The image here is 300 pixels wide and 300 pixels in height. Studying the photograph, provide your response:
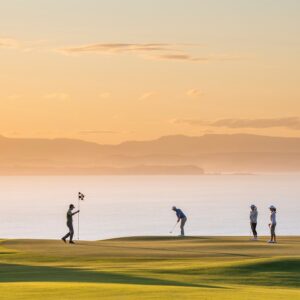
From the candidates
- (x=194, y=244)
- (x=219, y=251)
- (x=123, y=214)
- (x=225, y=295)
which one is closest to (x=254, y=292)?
(x=225, y=295)

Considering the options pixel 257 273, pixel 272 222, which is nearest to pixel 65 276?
pixel 257 273

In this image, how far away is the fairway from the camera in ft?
116

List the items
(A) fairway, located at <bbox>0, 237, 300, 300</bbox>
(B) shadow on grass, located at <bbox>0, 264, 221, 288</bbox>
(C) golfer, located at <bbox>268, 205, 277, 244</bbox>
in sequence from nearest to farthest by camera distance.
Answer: (A) fairway, located at <bbox>0, 237, 300, 300</bbox>, (B) shadow on grass, located at <bbox>0, 264, 221, 288</bbox>, (C) golfer, located at <bbox>268, 205, 277, 244</bbox>

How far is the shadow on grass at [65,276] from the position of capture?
136ft

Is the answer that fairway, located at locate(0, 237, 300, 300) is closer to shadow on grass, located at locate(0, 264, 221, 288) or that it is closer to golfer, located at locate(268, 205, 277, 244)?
shadow on grass, located at locate(0, 264, 221, 288)

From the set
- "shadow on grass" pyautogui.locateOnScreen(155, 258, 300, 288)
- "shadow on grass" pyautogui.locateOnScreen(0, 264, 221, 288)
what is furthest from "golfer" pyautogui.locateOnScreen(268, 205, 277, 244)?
"shadow on grass" pyautogui.locateOnScreen(0, 264, 221, 288)

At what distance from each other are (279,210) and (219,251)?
139m

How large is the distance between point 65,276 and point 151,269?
15.0ft

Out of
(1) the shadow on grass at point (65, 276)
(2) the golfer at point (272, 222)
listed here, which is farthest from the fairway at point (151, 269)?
(2) the golfer at point (272, 222)

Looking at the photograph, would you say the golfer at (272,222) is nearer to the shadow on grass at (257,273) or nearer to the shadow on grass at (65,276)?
the shadow on grass at (257,273)

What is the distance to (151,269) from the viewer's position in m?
47.5

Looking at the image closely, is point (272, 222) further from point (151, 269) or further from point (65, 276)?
point (65, 276)

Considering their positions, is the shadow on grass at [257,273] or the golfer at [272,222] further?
the golfer at [272,222]

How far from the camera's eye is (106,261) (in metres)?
52.8
